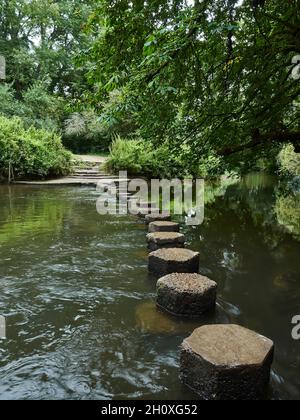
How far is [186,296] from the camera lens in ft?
11.3

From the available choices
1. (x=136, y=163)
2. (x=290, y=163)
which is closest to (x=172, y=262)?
(x=290, y=163)

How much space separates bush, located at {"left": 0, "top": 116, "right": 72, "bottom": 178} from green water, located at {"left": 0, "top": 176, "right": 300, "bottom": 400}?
23.1 ft

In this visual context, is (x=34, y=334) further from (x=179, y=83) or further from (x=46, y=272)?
(x=179, y=83)

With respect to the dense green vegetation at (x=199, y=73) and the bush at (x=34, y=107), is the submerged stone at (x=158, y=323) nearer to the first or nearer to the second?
the dense green vegetation at (x=199, y=73)

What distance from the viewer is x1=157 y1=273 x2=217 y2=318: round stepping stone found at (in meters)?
3.46

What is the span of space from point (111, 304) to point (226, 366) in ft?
5.57

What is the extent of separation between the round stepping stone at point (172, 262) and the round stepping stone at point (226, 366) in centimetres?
175

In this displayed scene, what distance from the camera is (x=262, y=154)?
6875 mm

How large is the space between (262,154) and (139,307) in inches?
173

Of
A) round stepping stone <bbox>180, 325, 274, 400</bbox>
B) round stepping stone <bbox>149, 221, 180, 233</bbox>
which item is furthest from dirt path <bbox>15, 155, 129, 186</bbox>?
round stepping stone <bbox>180, 325, 274, 400</bbox>

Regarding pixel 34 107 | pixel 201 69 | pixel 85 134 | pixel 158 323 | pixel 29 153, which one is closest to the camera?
pixel 158 323

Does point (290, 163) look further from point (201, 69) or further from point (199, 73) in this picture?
point (199, 73)
